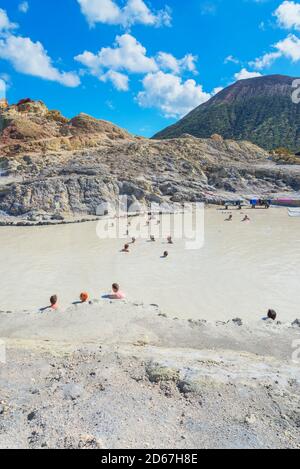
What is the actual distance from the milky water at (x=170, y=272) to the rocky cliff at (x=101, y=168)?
26.3ft

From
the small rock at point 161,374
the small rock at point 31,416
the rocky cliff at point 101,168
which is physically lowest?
the small rock at point 31,416

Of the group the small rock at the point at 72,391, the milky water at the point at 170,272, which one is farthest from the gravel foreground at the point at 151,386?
the milky water at the point at 170,272

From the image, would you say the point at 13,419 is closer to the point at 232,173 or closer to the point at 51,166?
the point at 51,166

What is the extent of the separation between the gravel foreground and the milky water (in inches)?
100

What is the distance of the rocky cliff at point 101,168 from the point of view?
1184 inches

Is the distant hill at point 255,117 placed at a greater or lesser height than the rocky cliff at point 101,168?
greater

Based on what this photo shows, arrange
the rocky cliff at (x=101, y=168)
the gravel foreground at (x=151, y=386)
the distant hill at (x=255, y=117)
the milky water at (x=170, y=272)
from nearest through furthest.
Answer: the gravel foreground at (x=151, y=386) → the milky water at (x=170, y=272) → the rocky cliff at (x=101, y=168) → the distant hill at (x=255, y=117)

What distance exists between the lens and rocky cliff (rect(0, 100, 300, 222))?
30.1 metres

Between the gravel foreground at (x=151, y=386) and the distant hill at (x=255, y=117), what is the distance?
7344cm

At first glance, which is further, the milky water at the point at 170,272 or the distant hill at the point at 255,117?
the distant hill at the point at 255,117

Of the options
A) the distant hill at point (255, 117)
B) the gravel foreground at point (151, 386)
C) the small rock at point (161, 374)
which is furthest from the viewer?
the distant hill at point (255, 117)

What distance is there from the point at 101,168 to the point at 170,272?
23586 millimetres

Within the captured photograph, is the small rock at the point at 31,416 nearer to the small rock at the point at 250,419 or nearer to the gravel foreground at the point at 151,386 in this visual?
the gravel foreground at the point at 151,386

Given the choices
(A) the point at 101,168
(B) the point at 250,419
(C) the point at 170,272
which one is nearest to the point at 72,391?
(B) the point at 250,419
